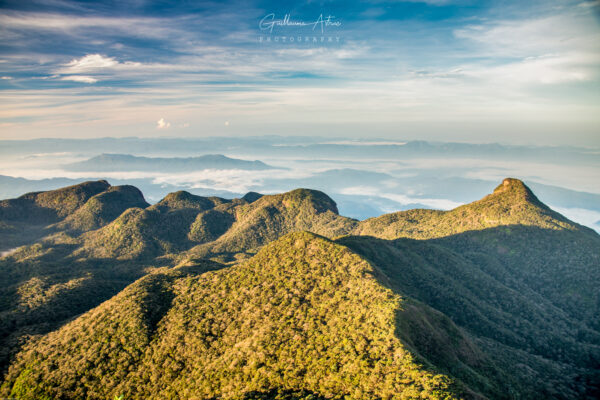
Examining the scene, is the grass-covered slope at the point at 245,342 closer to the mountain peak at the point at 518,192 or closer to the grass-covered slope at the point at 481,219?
the grass-covered slope at the point at 481,219

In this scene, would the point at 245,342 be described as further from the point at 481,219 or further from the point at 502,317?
the point at 481,219

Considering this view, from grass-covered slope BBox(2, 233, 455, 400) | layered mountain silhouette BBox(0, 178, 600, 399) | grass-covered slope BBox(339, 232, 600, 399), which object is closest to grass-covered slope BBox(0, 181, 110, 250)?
layered mountain silhouette BBox(0, 178, 600, 399)

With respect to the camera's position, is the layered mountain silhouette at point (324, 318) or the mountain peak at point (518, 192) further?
the mountain peak at point (518, 192)

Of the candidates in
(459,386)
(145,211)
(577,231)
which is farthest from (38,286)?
(577,231)

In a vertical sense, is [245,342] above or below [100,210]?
above

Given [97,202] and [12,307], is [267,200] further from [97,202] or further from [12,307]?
[12,307]

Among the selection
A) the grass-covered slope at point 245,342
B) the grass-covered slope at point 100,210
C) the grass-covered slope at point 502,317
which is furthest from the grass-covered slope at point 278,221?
the grass-covered slope at point 245,342

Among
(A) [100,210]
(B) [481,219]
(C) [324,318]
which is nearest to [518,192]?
(B) [481,219]
